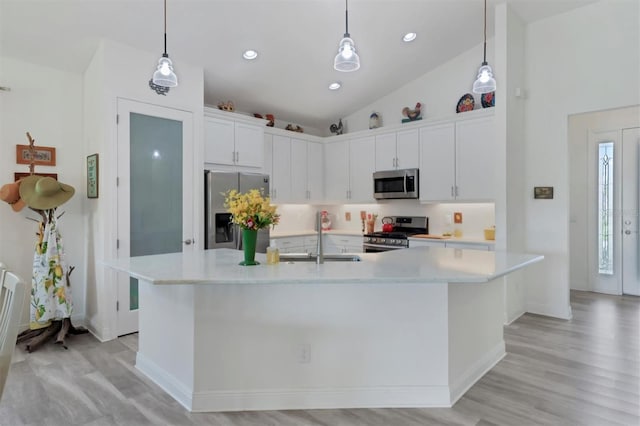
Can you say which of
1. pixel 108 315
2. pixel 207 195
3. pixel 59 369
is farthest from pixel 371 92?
pixel 59 369

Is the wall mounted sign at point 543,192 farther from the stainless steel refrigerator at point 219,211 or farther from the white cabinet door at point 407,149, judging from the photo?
the stainless steel refrigerator at point 219,211

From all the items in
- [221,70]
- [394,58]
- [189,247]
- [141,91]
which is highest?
[394,58]

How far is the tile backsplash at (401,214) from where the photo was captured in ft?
16.5

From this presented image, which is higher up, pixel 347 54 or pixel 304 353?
pixel 347 54

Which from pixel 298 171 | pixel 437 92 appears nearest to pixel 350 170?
pixel 298 171

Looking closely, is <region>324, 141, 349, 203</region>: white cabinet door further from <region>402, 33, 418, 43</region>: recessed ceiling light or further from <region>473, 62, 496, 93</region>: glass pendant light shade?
<region>473, 62, 496, 93</region>: glass pendant light shade

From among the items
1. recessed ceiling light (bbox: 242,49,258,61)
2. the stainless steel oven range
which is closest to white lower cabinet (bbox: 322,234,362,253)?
the stainless steel oven range

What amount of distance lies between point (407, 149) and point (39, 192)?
4.19m

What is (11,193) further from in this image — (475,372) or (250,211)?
(475,372)

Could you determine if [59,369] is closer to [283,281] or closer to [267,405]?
[267,405]

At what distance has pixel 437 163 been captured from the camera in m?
4.98

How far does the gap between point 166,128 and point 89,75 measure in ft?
3.05

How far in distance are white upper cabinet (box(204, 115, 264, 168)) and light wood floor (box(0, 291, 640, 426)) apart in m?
2.23

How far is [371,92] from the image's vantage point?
562cm
